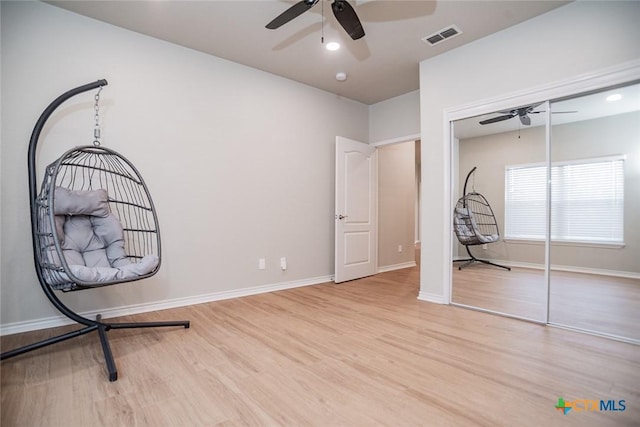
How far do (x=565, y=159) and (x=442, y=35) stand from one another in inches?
65.1

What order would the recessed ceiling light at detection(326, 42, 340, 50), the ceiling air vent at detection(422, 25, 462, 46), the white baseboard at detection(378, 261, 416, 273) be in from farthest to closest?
1. the white baseboard at detection(378, 261, 416, 273)
2. the recessed ceiling light at detection(326, 42, 340, 50)
3. the ceiling air vent at detection(422, 25, 462, 46)

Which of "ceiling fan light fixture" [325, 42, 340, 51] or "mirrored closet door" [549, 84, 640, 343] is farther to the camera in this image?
"ceiling fan light fixture" [325, 42, 340, 51]

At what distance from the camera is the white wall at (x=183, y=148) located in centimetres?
250

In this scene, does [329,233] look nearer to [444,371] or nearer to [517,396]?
[444,371]

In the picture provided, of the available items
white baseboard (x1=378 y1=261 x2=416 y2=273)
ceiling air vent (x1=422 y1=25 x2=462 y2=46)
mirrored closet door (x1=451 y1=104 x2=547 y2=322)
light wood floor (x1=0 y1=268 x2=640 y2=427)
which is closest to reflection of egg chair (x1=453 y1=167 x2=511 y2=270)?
mirrored closet door (x1=451 y1=104 x2=547 y2=322)

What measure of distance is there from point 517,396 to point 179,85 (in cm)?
383

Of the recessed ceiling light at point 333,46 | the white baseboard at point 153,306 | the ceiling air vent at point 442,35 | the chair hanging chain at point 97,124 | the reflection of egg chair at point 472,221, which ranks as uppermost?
the ceiling air vent at point 442,35

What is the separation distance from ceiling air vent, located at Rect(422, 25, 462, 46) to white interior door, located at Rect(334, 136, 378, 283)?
1.65 meters

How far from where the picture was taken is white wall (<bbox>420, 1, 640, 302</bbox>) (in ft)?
7.94

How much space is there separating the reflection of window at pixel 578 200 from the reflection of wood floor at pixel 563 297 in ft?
1.22

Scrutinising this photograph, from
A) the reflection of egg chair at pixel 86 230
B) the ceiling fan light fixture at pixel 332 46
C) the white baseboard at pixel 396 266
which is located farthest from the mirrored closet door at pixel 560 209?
the reflection of egg chair at pixel 86 230

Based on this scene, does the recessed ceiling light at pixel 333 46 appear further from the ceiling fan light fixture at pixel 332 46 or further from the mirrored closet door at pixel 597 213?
the mirrored closet door at pixel 597 213

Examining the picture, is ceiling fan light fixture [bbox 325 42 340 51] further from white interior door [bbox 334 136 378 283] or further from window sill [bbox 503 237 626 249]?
window sill [bbox 503 237 626 249]

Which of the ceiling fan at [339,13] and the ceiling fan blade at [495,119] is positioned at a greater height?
the ceiling fan at [339,13]
